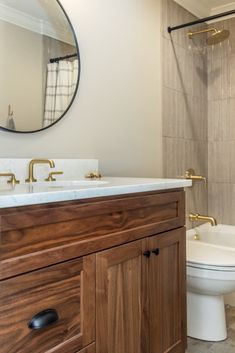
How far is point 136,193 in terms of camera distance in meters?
1.18

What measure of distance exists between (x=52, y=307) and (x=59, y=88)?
1043mm

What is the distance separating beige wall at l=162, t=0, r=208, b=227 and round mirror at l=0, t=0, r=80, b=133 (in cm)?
90

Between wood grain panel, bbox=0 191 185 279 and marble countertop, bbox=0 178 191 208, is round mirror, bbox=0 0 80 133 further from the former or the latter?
wood grain panel, bbox=0 191 185 279

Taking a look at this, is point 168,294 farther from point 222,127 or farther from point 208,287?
point 222,127

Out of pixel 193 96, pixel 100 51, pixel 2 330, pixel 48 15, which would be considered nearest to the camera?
pixel 2 330

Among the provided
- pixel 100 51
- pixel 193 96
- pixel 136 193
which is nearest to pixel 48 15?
pixel 100 51

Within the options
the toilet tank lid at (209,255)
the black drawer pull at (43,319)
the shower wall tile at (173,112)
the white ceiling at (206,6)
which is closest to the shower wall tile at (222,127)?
the white ceiling at (206,6)

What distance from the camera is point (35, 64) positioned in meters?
1.46

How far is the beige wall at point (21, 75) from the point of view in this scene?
4.43 ft

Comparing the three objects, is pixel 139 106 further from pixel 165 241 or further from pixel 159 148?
pixel 165 241

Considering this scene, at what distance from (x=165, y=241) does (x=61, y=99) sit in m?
0.82

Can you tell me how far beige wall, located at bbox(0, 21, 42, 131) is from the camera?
53.1 inches

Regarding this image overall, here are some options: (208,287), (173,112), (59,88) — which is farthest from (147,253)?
(173,112)

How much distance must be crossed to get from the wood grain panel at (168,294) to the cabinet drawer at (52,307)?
340 millimetres
